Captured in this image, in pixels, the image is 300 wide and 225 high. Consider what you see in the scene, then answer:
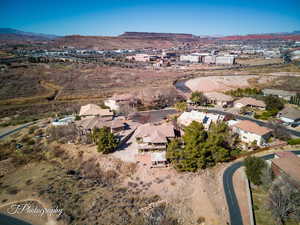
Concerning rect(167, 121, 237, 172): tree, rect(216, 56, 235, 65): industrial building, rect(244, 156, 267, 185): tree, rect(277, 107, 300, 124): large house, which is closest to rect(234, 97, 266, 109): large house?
rect(277, 107, 300, 124): large house

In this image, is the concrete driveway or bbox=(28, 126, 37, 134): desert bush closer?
the concrete driveway

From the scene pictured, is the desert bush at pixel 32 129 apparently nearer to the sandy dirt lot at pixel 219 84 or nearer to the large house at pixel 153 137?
the large house at pixel 153 137

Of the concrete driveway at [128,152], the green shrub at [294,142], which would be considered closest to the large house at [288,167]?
the green shrub at [294,142]

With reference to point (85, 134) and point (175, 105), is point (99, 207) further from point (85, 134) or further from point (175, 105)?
point (175, 105)

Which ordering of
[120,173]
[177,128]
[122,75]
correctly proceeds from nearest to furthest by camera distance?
[120,173] < [177,128] < [122,75]

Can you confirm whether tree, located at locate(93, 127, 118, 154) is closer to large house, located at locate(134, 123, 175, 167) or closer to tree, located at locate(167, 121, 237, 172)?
large house, located at locate(134, 123, 175, 167)

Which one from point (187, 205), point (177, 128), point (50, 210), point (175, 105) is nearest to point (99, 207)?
point (50, 210)
